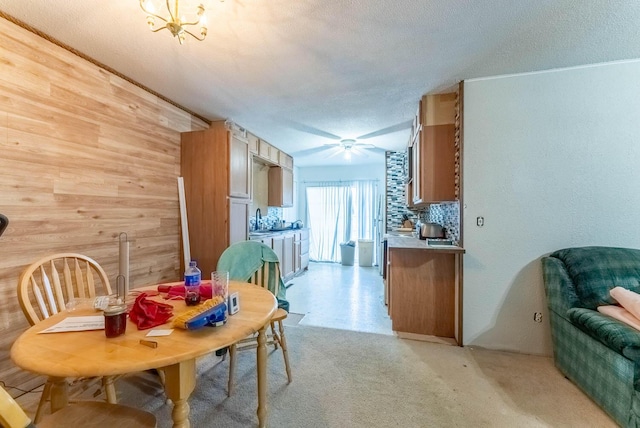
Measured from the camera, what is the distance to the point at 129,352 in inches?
35.7

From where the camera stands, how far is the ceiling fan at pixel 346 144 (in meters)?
3.72

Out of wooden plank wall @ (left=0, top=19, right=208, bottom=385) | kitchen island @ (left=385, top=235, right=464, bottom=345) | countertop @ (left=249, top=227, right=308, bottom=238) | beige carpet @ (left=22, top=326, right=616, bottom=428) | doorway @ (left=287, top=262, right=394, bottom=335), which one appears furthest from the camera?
countertop @ (left=249, top=227, right=308, bottom=238)

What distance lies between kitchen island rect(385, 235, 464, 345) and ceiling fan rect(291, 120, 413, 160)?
71.5 inches

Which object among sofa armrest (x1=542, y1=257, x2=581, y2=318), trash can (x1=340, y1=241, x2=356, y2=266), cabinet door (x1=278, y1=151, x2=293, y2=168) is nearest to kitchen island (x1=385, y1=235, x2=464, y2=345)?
sofa armrest (x1=542, y1=257, x2=581, y2=318)

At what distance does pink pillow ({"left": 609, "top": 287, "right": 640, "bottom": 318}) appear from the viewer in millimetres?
1594

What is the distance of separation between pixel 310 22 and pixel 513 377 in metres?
2.84

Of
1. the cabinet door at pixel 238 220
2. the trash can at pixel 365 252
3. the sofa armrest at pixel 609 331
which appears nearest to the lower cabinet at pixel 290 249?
the cabinet door at pixel 238 220

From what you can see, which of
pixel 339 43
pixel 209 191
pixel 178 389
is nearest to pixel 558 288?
pixel 339 43

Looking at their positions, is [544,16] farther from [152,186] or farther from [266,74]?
[152,186]

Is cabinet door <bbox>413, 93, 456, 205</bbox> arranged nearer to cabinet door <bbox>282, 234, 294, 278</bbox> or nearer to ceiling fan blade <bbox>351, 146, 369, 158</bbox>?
ceiling fan blade <bbox>351, 146, 369, 158</bbox>

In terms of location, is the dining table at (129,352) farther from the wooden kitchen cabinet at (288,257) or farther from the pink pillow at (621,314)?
the wooden kitchen cabinet at (288,257)

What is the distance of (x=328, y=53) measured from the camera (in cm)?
205

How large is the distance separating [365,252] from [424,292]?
3.26 m

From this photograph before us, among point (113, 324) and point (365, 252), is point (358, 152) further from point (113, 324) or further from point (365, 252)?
point (113, 324)
